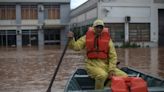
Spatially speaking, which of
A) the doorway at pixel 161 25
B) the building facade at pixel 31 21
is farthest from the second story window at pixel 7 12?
the doorway at pixel 161 25

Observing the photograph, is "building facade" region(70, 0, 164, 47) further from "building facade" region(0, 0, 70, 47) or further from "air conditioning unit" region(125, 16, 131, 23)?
"building facade" region(0, 0, 70, 47)

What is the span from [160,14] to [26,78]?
4074 cm

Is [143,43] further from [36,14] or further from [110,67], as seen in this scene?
[110,67]

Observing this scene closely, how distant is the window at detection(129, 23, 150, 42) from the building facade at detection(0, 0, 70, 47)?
23.9m

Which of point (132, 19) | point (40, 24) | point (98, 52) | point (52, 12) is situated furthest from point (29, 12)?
point (98, 52)

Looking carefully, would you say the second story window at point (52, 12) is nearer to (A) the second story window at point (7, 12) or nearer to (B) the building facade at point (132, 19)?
(A) the second story window at point (7, 12)

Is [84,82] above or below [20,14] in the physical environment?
below

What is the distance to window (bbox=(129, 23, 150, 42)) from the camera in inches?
2072

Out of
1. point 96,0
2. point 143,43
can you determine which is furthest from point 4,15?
point 143,43

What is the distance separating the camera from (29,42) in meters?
74.1

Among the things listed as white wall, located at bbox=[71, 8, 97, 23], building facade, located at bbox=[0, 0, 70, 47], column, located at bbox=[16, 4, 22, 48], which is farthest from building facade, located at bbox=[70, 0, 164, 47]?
column, located at bbox=[16, 4, 22, 48]

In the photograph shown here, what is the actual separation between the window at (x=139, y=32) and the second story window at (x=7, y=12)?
27104 mm

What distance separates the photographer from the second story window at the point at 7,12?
7212cm

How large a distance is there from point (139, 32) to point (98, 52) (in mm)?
45200
